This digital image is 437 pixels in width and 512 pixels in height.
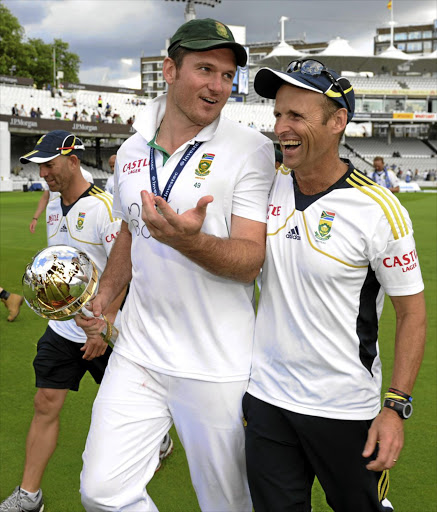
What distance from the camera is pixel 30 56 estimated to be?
240 ft

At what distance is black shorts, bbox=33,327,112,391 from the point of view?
418 centimetres

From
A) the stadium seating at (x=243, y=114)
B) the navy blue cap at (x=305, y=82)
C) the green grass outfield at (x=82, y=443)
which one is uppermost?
the stadium seating at (x=243, y=114)

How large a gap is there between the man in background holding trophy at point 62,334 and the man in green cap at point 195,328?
602 millimetres

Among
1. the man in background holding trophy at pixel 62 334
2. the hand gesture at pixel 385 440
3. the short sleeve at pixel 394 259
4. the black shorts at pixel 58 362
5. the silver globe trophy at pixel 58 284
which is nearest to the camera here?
the hand gesture at pixel 385 440

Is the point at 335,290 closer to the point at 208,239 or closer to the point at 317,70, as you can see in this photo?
the point at 208,239

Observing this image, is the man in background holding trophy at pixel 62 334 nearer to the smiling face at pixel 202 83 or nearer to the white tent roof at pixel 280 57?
the smiling face at pixel 202 83

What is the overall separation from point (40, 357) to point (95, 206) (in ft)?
3.62

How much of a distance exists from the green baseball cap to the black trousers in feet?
5.35

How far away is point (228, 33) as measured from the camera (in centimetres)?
304

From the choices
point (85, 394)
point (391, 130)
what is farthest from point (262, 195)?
point (391, 130)

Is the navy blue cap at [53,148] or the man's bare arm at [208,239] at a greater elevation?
Result: the navy blue cap at [53,148]

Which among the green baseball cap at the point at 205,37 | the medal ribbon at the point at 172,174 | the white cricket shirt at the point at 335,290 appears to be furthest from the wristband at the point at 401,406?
the green baseball cap at the point at 205,37

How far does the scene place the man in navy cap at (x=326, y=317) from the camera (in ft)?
8.67

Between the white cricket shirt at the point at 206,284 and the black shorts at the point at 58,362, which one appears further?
the black shorts at the point at 58,362
